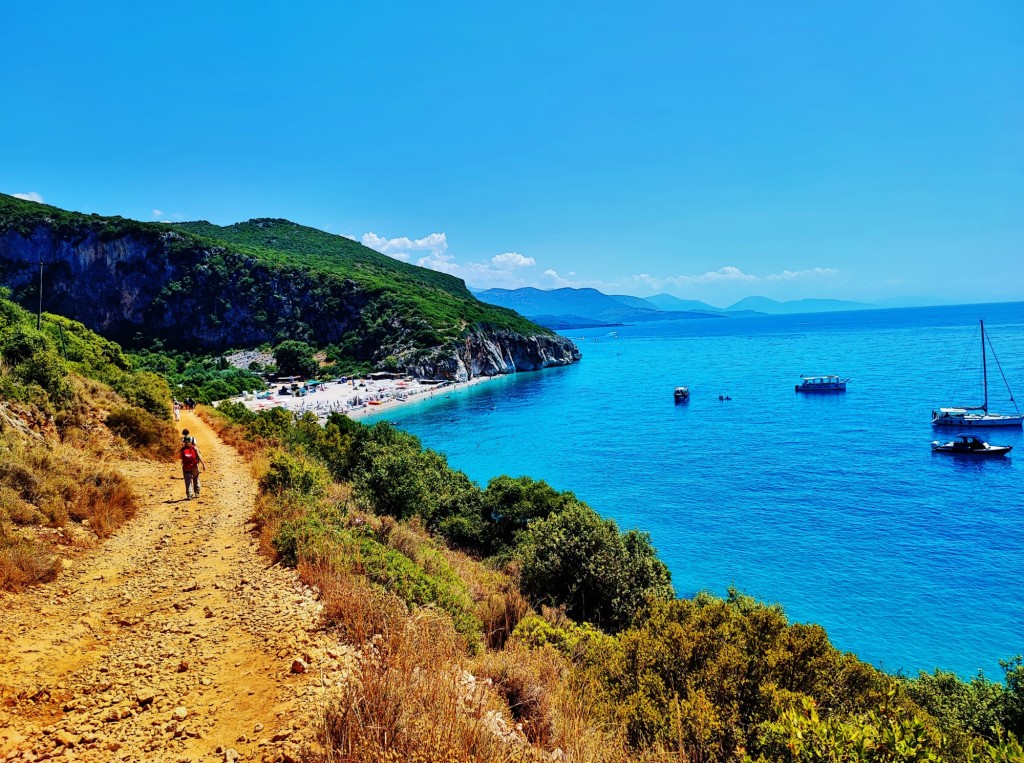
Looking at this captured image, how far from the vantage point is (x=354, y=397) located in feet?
251

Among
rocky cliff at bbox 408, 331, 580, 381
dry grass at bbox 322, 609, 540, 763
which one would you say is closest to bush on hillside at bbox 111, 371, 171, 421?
dry grass at bbox 322, 609, 540, 763

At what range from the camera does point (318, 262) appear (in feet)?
443

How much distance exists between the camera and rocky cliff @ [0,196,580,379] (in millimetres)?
101812

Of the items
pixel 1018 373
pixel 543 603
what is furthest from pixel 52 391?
pixel 1018 373

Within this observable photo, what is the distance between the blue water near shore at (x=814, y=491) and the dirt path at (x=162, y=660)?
2266 cm

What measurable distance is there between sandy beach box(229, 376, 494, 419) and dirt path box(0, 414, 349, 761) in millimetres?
58999

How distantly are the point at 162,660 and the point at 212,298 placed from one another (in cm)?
13110

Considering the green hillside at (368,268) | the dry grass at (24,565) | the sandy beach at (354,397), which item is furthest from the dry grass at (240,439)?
the green hillside at (368,268)

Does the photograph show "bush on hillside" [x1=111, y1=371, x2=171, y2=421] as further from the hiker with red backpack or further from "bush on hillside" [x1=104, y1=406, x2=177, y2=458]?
the hiker with red backpack

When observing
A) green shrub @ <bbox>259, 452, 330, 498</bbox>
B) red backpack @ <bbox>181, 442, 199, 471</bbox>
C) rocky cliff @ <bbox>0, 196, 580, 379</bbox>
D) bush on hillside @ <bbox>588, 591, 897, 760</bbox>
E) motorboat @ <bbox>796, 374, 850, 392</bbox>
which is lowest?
motorboat @ <bbox>796, 374, 850, 392</bbox>

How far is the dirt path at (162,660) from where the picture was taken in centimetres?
399

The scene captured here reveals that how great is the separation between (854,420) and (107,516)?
63.5 metres

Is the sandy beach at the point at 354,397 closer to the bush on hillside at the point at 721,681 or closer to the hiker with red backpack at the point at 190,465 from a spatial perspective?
the hiker with red backpack at the point at 190,465

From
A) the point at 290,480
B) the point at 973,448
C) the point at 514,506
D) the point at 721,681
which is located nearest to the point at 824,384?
the point at 973,448
